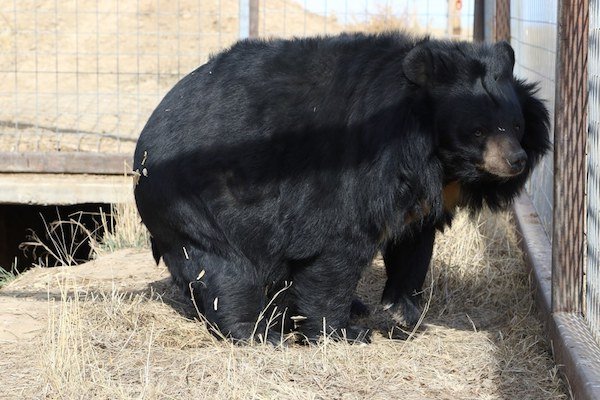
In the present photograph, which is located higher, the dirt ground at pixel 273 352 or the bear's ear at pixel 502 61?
the bear's ear at pixel 502 61

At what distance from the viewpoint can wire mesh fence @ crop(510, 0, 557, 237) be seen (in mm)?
6262

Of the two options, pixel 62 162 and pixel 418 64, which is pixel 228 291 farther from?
pixel 62 162

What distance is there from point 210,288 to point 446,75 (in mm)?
1612

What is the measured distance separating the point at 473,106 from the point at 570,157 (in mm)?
494

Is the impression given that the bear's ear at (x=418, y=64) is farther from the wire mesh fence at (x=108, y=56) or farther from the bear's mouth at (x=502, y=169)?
the wire mesh fence at (x=108, y=56)

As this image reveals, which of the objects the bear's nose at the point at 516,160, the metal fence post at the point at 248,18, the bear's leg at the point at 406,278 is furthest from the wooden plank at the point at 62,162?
the bear's nose at the point at 516,160

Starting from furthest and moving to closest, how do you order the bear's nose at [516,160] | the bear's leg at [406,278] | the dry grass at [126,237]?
the dry grass at [126,237]
the bear's leg at [406,278]
the bear's nose at [516,160]

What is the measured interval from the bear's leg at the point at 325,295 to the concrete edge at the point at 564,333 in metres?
0.98

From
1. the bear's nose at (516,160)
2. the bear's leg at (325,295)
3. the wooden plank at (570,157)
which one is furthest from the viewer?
the bear's leg at (325,295)

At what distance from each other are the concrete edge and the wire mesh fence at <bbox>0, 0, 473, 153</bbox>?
358 centimetres

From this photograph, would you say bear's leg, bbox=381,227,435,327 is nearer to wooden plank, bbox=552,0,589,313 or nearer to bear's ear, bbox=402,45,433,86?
wooden plank, bbox=552,0,589,313

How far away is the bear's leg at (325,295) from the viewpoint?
496 centimetres

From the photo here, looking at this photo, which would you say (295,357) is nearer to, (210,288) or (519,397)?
(210,288)

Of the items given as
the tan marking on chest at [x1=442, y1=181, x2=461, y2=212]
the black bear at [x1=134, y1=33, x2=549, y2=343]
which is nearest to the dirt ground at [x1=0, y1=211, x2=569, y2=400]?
the black bear at [x1=134, y1=33, x2=549, y2=343]
